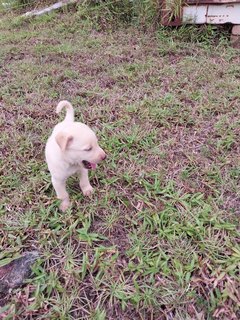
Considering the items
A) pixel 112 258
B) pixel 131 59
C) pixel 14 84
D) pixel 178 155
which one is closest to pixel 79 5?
pixel 131 59

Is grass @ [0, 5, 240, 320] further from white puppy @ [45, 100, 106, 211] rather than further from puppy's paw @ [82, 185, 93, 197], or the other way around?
white puppy @ [45, 100, 106, 211]

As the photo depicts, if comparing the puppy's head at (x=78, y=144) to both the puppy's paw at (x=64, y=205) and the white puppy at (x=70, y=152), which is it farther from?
the puppy's paw at (x=64, y=205)

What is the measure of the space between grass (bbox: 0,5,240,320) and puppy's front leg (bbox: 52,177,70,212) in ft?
0.24

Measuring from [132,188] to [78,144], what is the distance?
0.73 meters

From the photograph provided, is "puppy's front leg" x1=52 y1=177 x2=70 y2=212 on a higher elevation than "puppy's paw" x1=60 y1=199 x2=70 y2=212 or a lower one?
higher

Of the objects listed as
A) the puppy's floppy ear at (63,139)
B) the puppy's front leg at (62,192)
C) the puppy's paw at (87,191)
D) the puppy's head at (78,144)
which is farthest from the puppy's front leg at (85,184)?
the puppy's floppy ear at (63,139)

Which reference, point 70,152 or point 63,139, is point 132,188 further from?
point 63,139

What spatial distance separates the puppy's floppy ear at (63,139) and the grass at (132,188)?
59 cm

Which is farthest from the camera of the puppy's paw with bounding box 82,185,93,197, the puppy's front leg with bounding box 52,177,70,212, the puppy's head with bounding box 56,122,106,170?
the puppy's paw with bounding box 82,185,93,197

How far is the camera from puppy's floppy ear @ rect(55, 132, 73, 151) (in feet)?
6.55

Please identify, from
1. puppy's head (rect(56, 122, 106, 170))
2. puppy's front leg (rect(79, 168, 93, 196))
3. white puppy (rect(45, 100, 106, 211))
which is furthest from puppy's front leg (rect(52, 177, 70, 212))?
puppy's head (rect(56, 122, 106, 170))

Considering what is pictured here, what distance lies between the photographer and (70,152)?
2.09 m

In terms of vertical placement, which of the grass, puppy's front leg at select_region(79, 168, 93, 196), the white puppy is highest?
the white puppy

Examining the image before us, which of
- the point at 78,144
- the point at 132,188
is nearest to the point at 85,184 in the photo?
the point at 132,188
